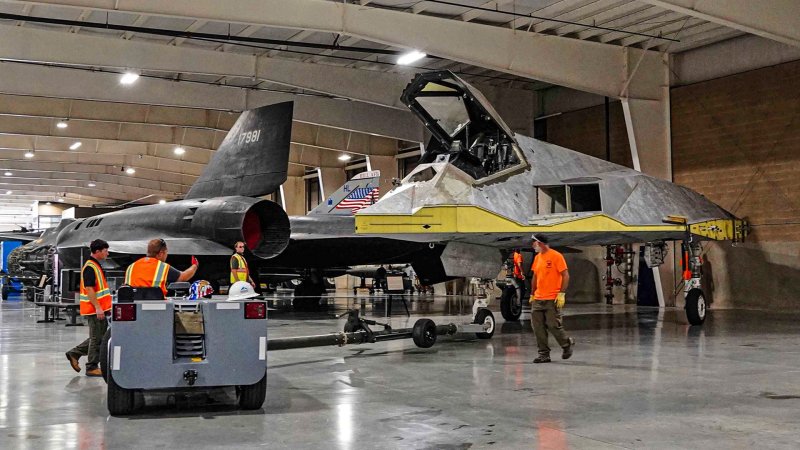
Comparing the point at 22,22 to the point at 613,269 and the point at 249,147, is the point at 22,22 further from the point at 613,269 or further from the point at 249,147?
the point at 613,269

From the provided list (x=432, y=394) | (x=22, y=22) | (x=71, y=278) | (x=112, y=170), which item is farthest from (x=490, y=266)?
(x=112, y=170)

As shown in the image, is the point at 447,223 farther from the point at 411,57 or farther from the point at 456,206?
the point at 411,57

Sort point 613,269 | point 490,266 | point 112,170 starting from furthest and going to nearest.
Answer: point 112,170 < point 613,269 < point 490,266

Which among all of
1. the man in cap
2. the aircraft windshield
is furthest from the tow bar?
the aircraft windshield

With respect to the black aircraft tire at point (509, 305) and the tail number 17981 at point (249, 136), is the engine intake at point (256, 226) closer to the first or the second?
the tail number 17981 at point (249, 136)

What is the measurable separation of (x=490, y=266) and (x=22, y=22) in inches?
590

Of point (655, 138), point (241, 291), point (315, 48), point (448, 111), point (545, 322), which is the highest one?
point (315, 48)

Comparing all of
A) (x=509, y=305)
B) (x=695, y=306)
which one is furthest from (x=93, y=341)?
(x=695, y=306)

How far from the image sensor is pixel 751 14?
1609 cm

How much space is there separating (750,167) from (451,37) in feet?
29.7

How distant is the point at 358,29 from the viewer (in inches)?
709

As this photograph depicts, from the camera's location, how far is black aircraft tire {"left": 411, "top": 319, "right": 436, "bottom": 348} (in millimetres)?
10836

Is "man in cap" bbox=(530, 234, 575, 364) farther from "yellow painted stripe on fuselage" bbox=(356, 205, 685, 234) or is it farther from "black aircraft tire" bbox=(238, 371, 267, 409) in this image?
"black aircraft tire" bbox=(238, 371, 267, 409)

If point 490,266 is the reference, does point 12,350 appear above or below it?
below
